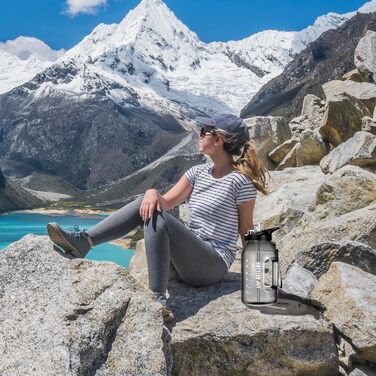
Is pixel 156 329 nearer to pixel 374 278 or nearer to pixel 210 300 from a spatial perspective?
pixel 210 300

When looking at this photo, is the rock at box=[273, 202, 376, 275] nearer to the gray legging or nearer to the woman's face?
the gray legging

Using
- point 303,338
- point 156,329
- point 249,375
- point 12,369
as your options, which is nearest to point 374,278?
point 303,338

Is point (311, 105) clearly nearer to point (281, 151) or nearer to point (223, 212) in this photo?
point (281, 151)

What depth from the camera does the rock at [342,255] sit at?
22.5 feet

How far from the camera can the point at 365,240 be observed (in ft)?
25.1

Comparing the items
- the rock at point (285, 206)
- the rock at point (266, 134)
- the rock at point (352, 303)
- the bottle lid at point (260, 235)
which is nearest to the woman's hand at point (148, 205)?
the bottle lid at point (260, 235)

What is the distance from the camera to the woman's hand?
544 centimetres

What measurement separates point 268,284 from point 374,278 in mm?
1359

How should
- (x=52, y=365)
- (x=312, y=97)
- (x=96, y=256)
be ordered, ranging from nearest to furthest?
(x=52, y=365), (x=312, y=97), (x=96, y=256)

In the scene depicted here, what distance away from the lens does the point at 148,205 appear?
17.9 feet

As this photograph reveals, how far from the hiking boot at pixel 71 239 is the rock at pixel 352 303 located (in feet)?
8.37

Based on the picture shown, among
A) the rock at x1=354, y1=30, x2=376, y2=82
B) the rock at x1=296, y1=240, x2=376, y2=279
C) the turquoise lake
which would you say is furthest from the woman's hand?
the rock at x1=354, y1=30, x2=376, y2=82

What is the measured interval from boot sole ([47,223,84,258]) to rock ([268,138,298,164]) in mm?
17932

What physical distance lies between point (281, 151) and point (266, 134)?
1.47 m
